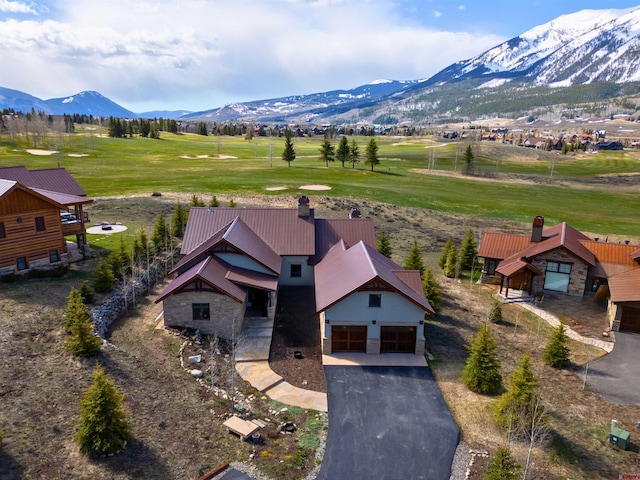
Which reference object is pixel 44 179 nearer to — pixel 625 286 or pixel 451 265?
→ pixel 451 265

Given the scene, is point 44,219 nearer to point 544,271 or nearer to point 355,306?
point 355,306

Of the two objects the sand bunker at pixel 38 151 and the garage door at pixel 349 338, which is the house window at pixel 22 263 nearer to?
the garage door at pixel 349 338

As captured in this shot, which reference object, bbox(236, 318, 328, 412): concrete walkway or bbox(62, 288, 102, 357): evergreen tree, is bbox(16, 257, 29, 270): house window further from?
bbox(236, 318, 328, 412): concrete walkway

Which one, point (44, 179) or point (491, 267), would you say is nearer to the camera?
point (491, 267)

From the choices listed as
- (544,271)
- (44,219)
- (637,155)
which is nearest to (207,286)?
(44,219)

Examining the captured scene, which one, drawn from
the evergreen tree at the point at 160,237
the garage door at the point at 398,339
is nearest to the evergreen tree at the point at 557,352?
the garage door at the point at 398,339

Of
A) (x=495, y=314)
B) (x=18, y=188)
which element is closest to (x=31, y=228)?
(x=18, y=188)

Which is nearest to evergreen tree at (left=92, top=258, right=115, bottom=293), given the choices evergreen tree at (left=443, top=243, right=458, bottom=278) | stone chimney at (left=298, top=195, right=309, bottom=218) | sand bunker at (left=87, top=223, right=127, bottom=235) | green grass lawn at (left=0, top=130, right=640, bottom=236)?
stone chimney at (left=298, top=195, right=309, bottom=218)
